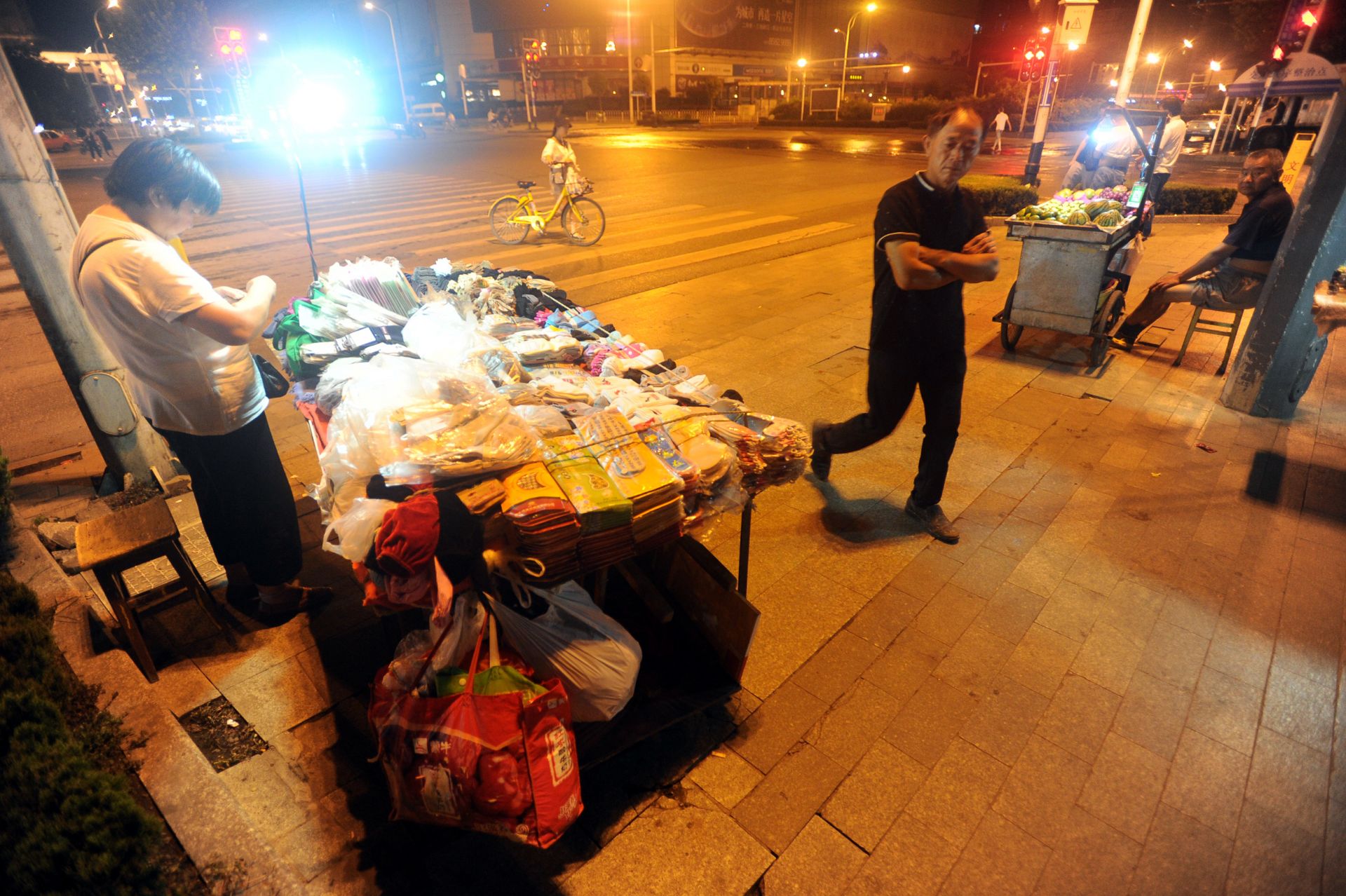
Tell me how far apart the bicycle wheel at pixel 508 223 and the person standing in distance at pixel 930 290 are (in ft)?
29.1

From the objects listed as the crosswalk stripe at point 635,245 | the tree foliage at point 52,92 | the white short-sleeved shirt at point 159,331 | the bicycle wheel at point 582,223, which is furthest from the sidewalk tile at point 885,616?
the tree foliage at point 52,92

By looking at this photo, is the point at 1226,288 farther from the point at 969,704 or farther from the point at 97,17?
the point at 97,17

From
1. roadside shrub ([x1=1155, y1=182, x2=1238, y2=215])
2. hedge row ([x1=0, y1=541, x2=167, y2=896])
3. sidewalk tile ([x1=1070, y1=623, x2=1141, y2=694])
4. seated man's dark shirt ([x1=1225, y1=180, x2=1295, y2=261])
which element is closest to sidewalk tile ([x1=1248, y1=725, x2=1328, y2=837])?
sidewalk tile ([x1=1070, y1=623, x2=1141, y2=694])

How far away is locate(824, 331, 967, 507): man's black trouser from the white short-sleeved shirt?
297cm

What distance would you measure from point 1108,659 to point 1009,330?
435 cm

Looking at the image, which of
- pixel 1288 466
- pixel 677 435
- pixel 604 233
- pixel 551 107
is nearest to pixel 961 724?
pixel 677 435

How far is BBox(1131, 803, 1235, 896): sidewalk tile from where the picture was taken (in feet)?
6.61

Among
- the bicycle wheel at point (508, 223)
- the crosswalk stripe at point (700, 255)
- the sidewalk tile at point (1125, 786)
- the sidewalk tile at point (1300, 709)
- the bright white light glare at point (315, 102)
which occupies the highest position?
the bright white light glare at point (315, 102)

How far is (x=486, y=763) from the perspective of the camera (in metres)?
1.79

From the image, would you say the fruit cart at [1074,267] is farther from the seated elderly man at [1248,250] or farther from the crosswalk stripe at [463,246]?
the crosswalk stripe at [463,246]

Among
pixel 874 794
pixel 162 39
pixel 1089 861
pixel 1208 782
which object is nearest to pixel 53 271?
pixel 874 794

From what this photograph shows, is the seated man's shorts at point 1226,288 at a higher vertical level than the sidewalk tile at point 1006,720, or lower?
higher

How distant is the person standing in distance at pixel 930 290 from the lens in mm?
2967

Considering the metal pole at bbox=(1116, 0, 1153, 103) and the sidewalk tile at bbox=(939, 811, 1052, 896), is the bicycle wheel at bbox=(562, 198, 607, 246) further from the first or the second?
the metal pole at bbox=(1116, 0, 1153, 103)
